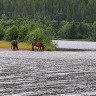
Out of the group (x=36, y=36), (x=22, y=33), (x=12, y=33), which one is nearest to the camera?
(x=36, y=36)

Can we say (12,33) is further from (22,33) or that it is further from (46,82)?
(46,82)

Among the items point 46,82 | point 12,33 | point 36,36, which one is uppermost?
point 12,33

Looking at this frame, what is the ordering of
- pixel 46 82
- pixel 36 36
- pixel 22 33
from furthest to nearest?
pixel 22 33 < pixel 36 36 < pixel 46 82

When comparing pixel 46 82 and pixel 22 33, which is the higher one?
pixel 22 33

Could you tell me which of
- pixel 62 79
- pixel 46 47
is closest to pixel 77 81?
pixel 62 79

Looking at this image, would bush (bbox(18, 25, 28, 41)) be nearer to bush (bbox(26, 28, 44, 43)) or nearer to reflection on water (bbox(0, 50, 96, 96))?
bush (bbox(26, 28, 44, 43))

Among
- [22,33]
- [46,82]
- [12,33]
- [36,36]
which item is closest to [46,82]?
[46,82]

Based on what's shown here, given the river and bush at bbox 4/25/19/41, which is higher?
bush at bbox 4/25/19/41

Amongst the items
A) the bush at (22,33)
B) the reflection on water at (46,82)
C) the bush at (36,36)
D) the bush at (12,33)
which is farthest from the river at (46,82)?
the bush at (12,33)

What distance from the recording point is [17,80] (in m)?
28.7

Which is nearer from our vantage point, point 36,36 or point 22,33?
point 36,36

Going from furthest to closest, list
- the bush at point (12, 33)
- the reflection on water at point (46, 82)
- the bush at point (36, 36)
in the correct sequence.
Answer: the bush at point (12, 33), the bush at point (36, 36), the reflection on water at point (46, 82)

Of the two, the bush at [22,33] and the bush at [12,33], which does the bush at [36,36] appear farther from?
the bush at [12,33]

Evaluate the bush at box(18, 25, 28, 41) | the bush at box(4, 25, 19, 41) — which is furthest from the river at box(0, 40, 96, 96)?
the bush at box(4, 25, 19, 41)
